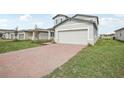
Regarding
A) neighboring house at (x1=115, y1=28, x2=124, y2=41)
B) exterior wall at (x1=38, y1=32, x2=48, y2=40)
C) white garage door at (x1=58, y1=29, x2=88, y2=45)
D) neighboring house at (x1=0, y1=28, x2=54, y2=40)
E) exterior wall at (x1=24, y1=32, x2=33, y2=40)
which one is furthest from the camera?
exterior wall at (x1=24, y1=32, x2=33, y2=40)

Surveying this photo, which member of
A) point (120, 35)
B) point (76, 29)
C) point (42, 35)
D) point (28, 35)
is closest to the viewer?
point (120, 35)

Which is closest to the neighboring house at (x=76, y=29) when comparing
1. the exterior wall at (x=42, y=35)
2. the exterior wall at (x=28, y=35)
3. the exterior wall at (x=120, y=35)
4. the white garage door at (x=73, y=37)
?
the white garage door at (x=73, y=37)

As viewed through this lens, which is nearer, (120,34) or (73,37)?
(120,34)

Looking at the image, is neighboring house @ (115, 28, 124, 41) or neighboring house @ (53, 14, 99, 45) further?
neighboring house @ (53, 14, 99, 45)

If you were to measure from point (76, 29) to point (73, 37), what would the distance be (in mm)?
799

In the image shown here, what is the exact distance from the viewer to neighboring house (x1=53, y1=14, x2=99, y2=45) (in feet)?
53.5

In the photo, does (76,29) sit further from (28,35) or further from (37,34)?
(28,35)

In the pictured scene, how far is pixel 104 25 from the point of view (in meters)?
12.3

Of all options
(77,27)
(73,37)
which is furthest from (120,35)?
(73,37)

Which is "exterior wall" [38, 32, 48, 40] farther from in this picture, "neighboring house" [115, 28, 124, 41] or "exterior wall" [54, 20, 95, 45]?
"neighboring house" [115, 28, 124, 41]

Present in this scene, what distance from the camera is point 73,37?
17281mm

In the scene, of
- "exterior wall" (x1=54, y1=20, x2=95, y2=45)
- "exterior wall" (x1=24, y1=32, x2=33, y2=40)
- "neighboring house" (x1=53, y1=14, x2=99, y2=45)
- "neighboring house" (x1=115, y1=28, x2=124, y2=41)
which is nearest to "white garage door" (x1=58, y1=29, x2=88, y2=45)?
"neighboring house" (x1=53, y1=14, x2=99, y2=45)
